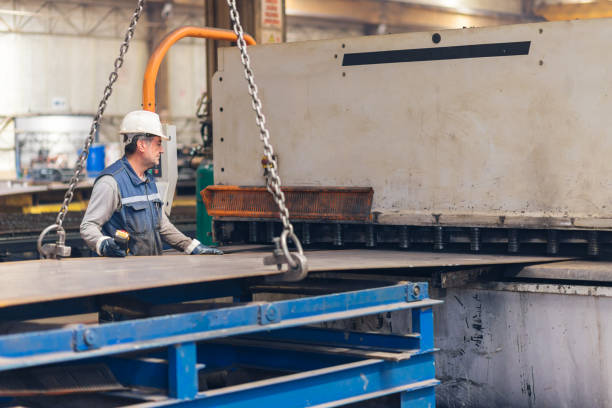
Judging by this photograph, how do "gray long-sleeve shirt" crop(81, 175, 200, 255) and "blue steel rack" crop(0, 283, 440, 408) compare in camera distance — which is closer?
"blue steel rack" crop(0, 283, 440, 408)

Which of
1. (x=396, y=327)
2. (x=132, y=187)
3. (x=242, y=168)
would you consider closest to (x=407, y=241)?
(x=396, y=327)

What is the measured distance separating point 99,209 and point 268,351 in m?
1.05

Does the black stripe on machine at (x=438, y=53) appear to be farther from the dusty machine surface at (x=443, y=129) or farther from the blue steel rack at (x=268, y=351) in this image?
the blue steel rack at (x=268, y=351)

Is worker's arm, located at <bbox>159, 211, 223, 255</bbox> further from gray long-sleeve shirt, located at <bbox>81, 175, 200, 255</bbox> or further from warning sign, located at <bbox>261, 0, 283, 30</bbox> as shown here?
warning sign, located at <bbox>261, 0, 283, 30</bbox>

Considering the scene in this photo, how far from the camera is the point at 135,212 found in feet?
13.8

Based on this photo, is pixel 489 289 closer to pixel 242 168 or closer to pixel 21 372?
pixel 242 168

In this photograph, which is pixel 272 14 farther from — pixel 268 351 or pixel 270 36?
pixel 268 351

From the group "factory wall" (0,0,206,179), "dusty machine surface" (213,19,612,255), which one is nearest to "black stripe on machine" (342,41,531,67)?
"dusty machine surface" (213,19,612,255)

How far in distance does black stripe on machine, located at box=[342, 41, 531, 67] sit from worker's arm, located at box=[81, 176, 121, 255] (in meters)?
1.41

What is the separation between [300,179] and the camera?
4.76m

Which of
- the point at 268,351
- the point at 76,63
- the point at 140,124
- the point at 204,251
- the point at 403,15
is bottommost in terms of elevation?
the point at 268,351

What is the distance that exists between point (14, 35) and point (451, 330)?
18.0 m

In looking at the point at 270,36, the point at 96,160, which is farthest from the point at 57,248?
the point at 96,160

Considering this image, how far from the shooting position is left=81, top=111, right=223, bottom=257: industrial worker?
13.4 feet
